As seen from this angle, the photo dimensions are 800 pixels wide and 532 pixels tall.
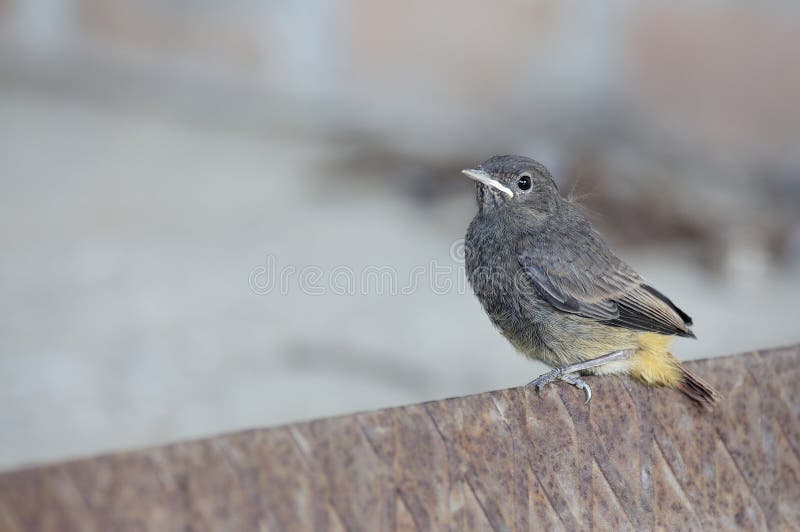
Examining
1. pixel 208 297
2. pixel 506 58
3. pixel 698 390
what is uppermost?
pixel 506 58

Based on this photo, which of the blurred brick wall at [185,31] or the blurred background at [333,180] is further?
the blurred brick wall at [185,31]

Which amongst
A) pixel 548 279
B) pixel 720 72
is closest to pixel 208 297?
pixel 548 279

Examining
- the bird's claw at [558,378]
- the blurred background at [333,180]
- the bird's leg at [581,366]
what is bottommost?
the bird's claw at [558,378]

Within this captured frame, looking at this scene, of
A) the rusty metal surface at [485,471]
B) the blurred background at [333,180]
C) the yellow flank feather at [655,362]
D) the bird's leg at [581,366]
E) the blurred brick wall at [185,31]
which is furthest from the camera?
the blurred brick wall at [185,31]

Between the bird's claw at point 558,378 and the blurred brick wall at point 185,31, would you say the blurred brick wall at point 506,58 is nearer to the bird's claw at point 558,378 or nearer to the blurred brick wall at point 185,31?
the blurred brick wall at point 185,31

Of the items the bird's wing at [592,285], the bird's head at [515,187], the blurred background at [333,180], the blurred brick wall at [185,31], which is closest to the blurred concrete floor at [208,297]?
the blurred background at [333,180]

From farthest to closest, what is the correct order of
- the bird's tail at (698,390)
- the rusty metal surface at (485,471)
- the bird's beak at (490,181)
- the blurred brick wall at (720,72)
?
the blurred brick wall at (720,72)
the bird's beak at (490,181)
the bird's tail at (698,390)
the rusty metal surface at (485,471)

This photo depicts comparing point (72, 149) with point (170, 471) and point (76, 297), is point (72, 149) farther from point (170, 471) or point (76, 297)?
point (170, 471)

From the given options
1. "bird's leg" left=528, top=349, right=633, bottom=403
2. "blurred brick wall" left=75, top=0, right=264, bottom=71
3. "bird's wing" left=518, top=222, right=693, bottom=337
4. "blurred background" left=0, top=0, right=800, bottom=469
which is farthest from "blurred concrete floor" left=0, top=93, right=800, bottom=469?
"bird's leg" left=528, top=349, right=633, bottom=403

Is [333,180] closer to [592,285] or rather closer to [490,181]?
[490,181]
